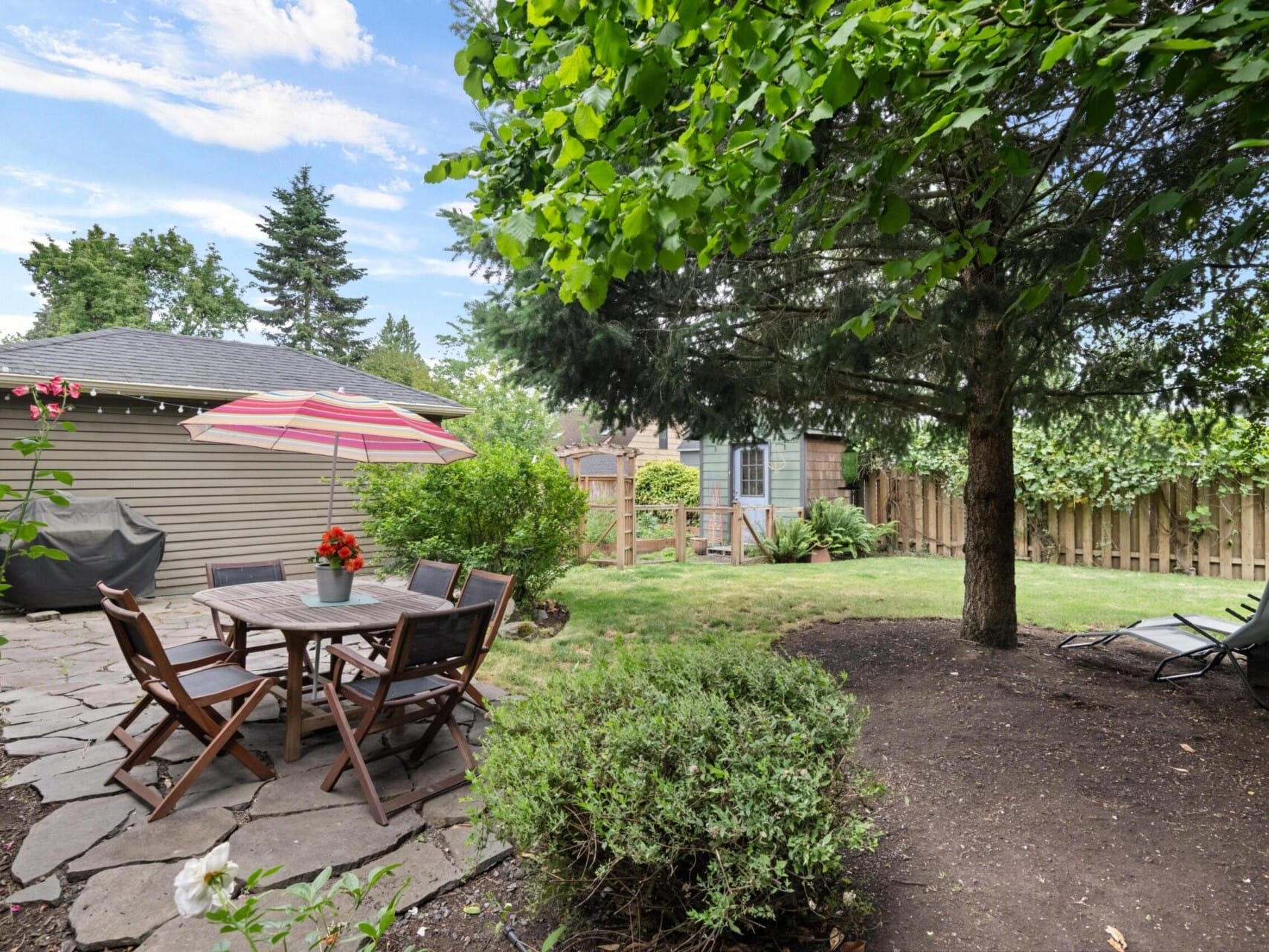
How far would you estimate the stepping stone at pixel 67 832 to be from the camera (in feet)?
7.14

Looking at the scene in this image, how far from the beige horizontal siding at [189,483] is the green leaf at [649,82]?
7.63 m

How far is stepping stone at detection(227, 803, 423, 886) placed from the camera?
2.20m

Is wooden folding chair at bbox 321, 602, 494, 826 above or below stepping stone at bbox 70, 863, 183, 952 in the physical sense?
above

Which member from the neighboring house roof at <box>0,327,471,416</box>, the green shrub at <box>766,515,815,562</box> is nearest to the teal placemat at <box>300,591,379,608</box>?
the neighboring house roof at <box>0,327,471,416</box>

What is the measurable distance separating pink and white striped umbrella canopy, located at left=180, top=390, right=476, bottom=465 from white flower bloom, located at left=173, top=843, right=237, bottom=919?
8.94ft

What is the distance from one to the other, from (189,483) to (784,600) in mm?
7584

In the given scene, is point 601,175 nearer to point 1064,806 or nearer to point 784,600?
point 1064,806

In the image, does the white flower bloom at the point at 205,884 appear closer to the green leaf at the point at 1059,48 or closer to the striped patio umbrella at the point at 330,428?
the green leaf at the point at 1059,48

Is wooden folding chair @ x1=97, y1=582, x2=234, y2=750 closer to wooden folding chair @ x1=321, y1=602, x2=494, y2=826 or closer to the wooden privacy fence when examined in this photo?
wooden folding chair @ x1=321, y1=602, x2=494, y2=826

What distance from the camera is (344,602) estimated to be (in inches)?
139

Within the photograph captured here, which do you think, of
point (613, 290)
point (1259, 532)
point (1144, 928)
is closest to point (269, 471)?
point (613, 290)

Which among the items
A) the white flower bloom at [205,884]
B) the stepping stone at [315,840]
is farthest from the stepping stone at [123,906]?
the white flower bloom at [205,884]

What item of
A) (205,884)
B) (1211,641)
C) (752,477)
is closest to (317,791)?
(205,884)

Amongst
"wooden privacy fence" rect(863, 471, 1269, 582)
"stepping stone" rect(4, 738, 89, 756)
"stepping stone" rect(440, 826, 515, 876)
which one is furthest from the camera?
"wooden privacy fence" rect(863, 471, 1269, 582)
